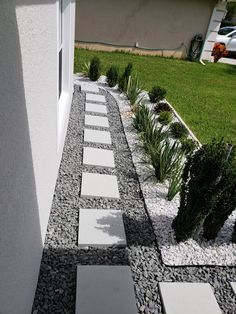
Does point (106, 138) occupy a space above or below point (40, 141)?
below

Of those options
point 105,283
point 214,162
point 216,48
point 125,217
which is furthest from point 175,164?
point 216,48

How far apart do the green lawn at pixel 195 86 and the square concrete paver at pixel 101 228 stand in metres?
3.34

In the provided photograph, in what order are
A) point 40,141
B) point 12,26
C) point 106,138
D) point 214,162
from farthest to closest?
point 106,138, point 214,162, point 40,141, point 12,26

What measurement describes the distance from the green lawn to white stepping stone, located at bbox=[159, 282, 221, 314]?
374 centimetres

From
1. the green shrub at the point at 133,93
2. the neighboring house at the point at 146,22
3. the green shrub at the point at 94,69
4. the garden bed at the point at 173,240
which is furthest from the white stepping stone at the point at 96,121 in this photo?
the neighboring house at the point at 146,22

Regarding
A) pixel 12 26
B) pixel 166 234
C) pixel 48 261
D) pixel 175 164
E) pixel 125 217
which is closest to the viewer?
pixel 12 26

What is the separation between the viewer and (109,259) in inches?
102

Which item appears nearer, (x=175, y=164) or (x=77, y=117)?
(x=175, y=164)

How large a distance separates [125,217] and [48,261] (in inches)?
39.9

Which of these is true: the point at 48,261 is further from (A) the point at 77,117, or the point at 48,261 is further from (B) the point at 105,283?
(A) the point at 77,117

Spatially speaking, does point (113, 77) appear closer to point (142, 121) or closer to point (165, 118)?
point (165, 118)

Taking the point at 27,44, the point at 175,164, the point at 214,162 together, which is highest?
the point at 27,44

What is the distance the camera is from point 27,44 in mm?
1547

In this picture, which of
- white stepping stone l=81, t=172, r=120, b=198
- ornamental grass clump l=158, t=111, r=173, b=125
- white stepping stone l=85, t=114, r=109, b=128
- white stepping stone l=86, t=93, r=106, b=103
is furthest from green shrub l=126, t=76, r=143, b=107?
white stepping stone l=81, t=172, r=120, b=198
